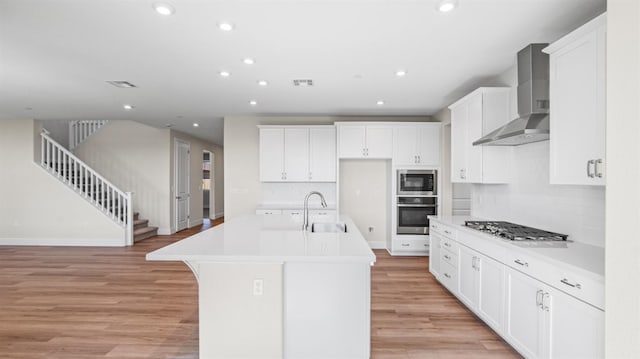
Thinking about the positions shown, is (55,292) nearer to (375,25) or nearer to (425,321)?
(425,321)

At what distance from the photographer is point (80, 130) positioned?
7.38 m

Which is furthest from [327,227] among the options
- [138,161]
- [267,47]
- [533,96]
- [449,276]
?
[138,161]

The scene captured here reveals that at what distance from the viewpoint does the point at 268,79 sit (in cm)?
372

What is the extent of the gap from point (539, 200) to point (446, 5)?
78.4 inches

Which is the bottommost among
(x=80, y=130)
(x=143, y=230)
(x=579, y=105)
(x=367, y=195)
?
(x=143, y=230)

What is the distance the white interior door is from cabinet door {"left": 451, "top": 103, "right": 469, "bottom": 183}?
631cm

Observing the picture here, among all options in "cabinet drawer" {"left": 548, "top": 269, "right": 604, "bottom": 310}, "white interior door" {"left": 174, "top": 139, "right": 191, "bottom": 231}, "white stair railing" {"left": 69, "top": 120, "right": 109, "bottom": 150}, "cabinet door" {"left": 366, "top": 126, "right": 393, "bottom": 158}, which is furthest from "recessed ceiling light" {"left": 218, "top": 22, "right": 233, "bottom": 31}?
"white stair railing" {"left": 69, "top": 120, "right": 109, "bottom": 150}

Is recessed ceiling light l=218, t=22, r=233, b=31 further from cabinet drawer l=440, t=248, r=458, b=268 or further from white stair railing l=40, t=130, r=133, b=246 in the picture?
white stair railing l=40, t=130, r=133, b=246

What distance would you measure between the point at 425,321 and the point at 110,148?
7573 mm

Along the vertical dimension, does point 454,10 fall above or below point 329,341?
above

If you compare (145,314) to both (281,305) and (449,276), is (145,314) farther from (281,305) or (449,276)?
(449,276)

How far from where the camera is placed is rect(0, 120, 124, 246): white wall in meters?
6.10

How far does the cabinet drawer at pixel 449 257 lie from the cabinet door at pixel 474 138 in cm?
85

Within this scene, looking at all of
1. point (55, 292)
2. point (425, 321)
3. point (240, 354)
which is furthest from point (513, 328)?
point (55, 292)
